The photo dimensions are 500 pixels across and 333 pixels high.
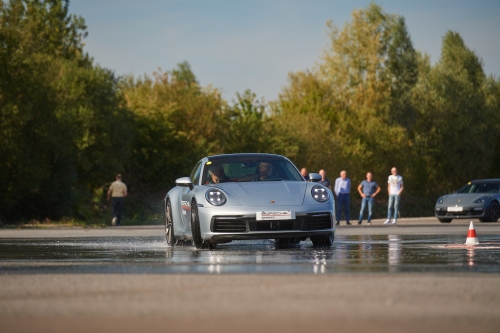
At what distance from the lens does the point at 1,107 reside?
4162 cm

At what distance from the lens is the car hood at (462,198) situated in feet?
115

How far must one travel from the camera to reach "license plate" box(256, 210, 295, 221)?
15.4 m

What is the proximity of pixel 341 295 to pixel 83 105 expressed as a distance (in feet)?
170

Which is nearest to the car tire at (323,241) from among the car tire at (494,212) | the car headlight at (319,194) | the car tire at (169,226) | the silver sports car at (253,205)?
the silver sports car at (253,205)

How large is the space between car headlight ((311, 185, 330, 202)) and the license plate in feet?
1.99

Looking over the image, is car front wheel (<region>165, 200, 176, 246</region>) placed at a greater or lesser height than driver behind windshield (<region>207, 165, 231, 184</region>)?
lesser

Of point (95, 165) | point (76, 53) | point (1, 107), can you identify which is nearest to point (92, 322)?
point (1, 107)

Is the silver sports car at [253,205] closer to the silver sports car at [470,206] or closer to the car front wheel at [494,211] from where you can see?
the silver sports car at [470,206]

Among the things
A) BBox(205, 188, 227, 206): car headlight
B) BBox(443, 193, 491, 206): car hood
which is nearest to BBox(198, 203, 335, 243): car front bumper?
BBox(205, 188, 227, 206): car headlight

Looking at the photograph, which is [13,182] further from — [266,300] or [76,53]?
[266,300]

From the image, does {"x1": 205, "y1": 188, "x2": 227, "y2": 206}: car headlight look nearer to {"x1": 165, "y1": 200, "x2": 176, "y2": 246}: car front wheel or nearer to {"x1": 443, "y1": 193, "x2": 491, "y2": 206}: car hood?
{"x1": 165, "y1": 200, "x2": 176, "y2": 246}: car front wheel

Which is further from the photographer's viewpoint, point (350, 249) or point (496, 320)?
point (350, 249)

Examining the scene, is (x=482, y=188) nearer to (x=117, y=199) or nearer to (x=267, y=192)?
(x=117, y=199)

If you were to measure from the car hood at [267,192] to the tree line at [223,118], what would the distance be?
2677 cm
